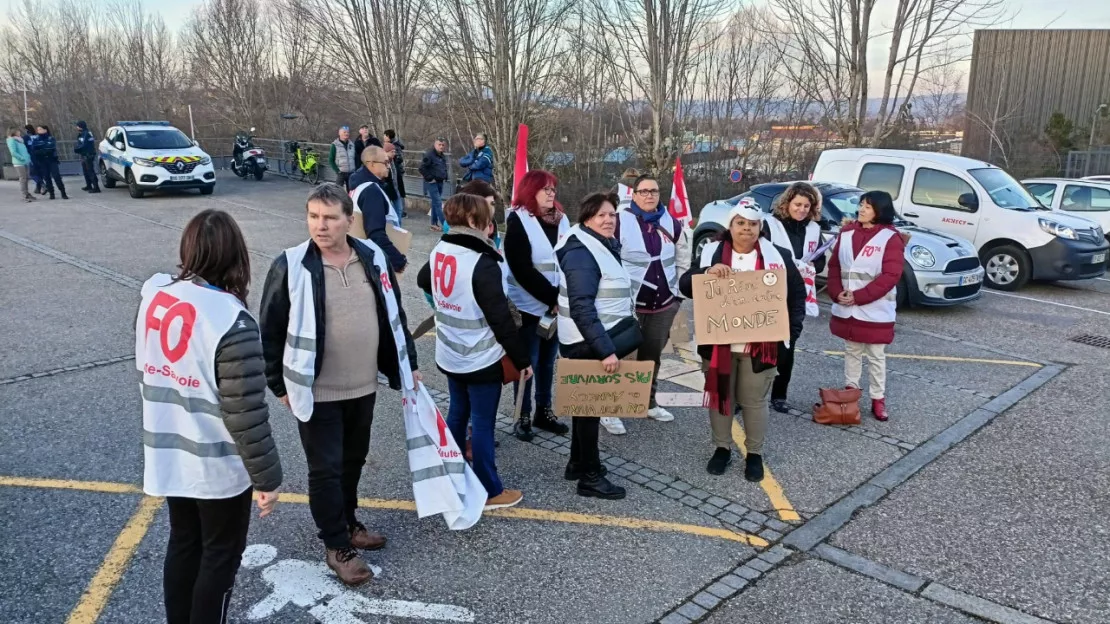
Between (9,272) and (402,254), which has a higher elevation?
(402,254)

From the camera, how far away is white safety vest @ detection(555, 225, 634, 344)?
4.39 m

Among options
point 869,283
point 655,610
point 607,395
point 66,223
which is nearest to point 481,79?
point 66,223

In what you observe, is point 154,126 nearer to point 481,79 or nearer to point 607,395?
point 481,79

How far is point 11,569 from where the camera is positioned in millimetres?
3809

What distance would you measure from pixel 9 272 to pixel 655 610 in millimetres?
10617

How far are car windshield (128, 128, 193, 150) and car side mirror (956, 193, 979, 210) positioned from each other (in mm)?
17178

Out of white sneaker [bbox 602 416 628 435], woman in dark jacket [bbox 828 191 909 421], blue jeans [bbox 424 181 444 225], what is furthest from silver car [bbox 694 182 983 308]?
blue jeans [bbox 424 181 444 225]

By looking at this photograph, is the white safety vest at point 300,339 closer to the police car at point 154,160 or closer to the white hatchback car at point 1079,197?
the white hatchback car at point 1079,197

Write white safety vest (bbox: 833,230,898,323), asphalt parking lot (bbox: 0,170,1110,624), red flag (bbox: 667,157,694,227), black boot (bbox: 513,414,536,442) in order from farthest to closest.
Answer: red flag (bbox: 667,157,694,227) → white safety vest (bbox: 833,230,898,323) → black boot (bbox: 513,414,536,442) → asphalt parking lot (bbox: 0,170,1110,624)

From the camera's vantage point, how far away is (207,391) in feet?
8.93

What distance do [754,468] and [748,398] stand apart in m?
0.47

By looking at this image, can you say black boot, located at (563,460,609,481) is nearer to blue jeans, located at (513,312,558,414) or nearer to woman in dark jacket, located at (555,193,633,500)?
woman in dark jacket, located at (555,193,633,500)

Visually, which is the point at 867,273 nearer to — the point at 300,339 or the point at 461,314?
the point at 461,314

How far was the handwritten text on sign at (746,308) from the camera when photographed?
4.64m
